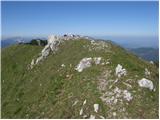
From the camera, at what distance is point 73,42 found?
179ft

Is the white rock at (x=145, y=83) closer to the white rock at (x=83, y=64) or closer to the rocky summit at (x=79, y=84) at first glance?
the rocky summit at (x=79, y=84)

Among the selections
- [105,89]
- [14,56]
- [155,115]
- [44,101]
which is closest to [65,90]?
[44,101]

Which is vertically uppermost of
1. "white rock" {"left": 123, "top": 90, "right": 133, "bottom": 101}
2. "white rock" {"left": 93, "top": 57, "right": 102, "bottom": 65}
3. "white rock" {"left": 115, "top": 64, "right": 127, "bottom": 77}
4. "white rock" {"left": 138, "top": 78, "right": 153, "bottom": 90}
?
"white rock" {"left": 93, "top": 57, "right": 102, "bottom": 65}

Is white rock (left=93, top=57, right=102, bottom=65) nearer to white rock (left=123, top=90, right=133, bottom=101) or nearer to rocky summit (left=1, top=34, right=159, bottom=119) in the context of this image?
rocky summit (left=1, top=34, right=159, bottom=119)

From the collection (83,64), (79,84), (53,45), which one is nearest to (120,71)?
(79,84)

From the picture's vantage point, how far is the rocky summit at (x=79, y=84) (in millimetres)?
33594

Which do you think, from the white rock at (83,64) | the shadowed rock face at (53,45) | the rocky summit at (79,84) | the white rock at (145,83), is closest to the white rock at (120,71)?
the rocky summit at (79,84)

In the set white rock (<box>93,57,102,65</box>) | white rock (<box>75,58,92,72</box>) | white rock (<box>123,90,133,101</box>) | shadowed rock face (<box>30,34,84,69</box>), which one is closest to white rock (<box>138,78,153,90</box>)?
white rock (<box>123,90,133,101</box>)

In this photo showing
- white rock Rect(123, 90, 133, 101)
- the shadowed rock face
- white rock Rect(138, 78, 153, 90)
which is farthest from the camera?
the shadowed rock face

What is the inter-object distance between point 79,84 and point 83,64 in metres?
4.99

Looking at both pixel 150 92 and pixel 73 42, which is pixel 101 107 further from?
pixel 73 42

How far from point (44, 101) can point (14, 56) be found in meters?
24.9

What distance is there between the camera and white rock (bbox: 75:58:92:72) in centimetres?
4369

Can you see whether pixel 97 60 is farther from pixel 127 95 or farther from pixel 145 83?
pixel 127 95
